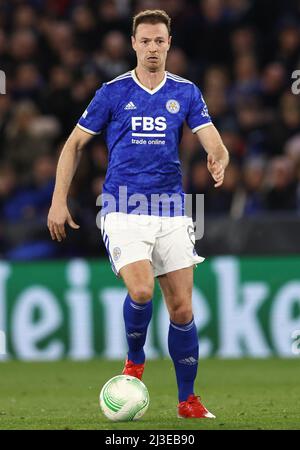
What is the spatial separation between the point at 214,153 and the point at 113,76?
23.4 ft

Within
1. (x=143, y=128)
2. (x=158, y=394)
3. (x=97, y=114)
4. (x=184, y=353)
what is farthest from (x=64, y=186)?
(x=158, y=394)

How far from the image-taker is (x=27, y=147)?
46.1 ft

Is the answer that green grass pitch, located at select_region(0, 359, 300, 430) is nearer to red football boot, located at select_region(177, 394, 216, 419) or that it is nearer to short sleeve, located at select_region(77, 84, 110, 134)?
red football boot, located at select_region(177, 394, 216, 419)

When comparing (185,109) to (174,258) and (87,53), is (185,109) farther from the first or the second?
(87,53)

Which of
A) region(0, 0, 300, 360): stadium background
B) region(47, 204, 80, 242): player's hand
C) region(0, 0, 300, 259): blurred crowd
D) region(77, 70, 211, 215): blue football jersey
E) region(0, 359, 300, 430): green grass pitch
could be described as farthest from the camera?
region(0, 0, 300, 259): blurred crowd

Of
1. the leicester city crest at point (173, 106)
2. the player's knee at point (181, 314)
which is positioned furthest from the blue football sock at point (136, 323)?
the leicester city crest at point (173, 106)

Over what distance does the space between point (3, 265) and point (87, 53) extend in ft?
12.6

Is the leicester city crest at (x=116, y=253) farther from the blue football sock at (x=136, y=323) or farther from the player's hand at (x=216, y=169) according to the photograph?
the player's hand at (x=216, y=169)

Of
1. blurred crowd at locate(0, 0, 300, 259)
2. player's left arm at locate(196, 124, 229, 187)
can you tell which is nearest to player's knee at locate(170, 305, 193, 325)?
player's left arm at locate(196, 124, 229, 187)

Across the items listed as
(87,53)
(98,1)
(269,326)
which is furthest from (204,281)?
(98,1)

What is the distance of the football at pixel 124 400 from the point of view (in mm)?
7121

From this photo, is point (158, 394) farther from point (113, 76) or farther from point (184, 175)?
point (113, 76)

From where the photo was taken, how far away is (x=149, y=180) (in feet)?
24.1

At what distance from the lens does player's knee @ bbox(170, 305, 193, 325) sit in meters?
7.31
